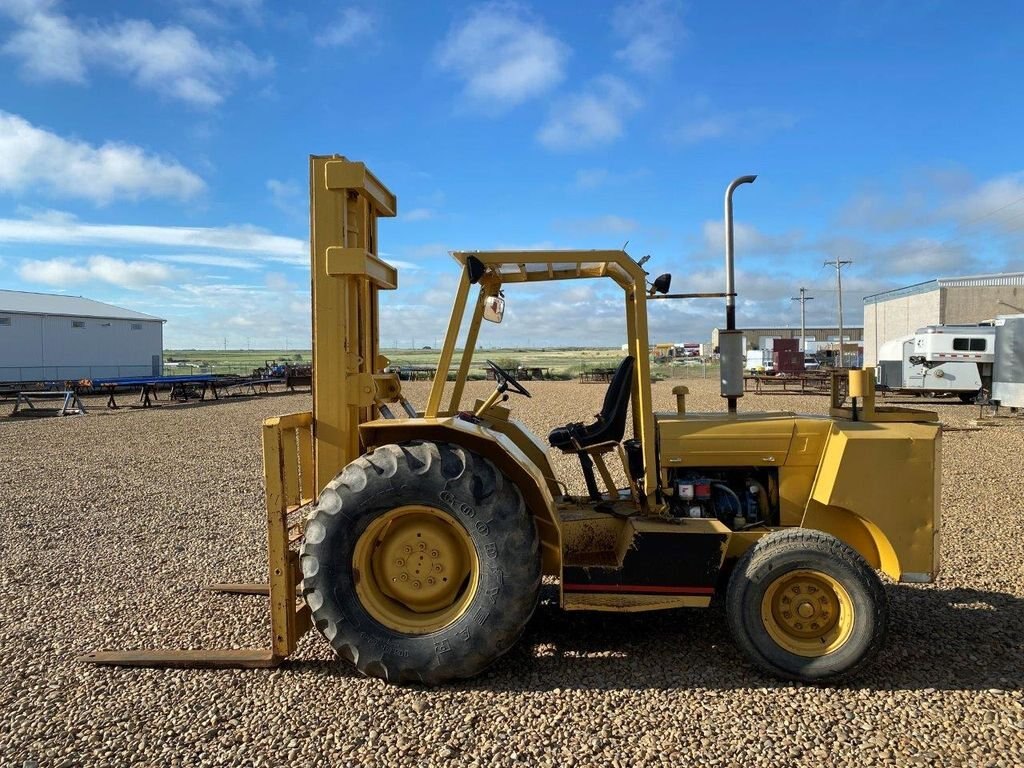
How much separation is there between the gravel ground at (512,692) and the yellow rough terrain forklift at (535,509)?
10.0 inches

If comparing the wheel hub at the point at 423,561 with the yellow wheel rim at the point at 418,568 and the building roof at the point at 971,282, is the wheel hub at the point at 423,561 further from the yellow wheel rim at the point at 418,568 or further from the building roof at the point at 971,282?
the building roof at the point at 971,282

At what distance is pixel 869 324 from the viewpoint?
166 ft

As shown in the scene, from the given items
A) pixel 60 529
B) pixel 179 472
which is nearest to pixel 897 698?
pixel 60 529

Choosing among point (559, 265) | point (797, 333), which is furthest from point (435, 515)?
point (797, 333)

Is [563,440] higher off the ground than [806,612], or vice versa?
[563,440]

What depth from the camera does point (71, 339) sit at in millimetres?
41969

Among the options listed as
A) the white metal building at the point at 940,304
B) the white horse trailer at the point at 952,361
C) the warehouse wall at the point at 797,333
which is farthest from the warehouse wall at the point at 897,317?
the warehouse wall at the point at 797,333

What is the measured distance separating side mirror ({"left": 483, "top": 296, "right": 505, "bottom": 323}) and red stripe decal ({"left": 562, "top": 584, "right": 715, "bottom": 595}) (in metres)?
1.79

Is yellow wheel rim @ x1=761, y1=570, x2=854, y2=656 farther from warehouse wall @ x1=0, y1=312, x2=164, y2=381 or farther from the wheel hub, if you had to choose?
warehouse wall @ x1=0, y1=312, x2=164, y2=381

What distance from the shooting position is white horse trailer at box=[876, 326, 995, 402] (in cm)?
2395

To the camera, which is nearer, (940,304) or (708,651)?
(708,651)

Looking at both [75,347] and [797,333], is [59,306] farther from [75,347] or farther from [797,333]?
[797,333]

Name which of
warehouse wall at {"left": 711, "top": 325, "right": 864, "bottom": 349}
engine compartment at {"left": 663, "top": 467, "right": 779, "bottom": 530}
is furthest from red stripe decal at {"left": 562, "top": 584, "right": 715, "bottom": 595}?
warehouse wall at {"left": 711, "top": 325, "right": 864, "bottom": 349}

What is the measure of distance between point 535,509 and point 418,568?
813mm
